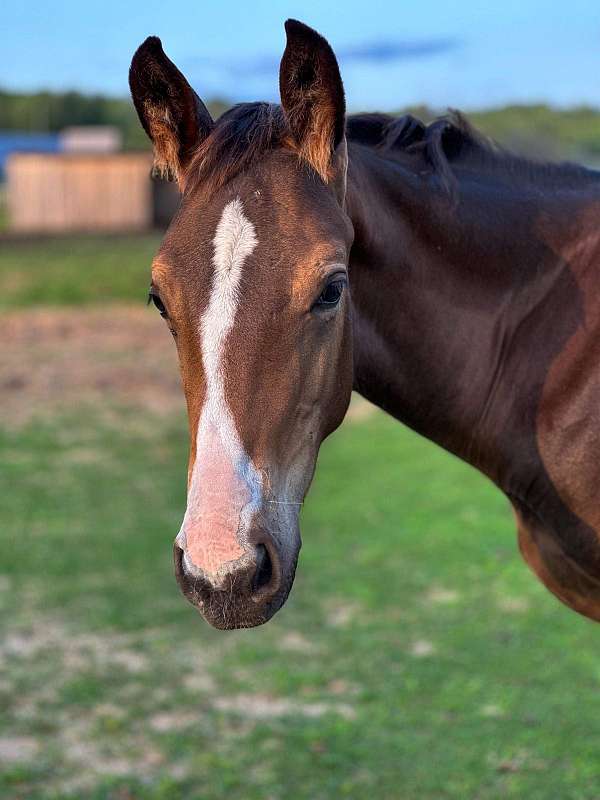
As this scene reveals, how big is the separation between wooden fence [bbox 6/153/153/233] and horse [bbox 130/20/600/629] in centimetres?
2708

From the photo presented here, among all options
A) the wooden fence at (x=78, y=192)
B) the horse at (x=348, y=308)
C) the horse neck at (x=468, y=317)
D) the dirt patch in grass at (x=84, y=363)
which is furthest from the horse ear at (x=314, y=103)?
the wooden fence at (x=78, y=192)

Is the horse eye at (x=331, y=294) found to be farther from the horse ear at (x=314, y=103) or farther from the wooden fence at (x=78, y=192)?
the wooden fence at (x=78, y=192)

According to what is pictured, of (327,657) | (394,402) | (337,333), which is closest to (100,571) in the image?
(327,657)

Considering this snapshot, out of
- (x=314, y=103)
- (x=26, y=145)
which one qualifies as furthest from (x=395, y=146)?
(x=26, y=145)

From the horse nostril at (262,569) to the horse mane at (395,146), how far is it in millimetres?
952

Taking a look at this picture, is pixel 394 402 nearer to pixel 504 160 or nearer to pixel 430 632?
pixel 504 160

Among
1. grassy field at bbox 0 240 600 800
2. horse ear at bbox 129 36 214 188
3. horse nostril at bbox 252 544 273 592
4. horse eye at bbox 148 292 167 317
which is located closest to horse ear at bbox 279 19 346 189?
horse ear at bbox 129 36 214 188

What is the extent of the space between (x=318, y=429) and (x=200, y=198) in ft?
2.24

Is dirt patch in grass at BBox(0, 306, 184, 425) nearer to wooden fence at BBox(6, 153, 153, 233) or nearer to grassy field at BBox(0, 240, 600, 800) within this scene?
grassy field at BBox(0, 240, 600, 800)

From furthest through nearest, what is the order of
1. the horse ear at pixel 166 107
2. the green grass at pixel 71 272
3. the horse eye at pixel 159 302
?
1. the green grass at pixel 71 272
2. the horse ear at pixel 166 107
3. the horse eye at pixel 159 302

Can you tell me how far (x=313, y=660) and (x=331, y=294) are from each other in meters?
3.63

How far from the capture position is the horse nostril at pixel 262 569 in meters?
2.24

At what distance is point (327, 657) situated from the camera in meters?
5.64

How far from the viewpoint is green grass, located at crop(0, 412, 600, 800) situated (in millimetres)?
4508
